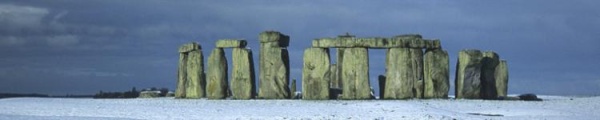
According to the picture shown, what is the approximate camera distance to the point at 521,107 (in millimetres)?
24016

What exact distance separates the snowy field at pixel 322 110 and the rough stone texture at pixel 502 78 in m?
3.72

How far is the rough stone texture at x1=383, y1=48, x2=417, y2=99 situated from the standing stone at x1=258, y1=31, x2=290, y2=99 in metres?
2.70

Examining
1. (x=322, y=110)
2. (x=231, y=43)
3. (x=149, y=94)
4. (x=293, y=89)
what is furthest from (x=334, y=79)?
(x=322, y=110)

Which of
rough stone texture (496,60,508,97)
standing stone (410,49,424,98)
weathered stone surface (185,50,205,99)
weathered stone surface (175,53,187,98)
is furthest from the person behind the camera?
weathered stone surface (175,53,187,98)

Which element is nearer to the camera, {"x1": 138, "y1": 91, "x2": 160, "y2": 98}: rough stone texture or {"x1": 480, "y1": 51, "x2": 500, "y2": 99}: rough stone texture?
{"x1": 480, "y1": 51, "x2": 500, "y2": 99}: rough stone texture

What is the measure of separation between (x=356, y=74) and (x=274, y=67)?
230 cm

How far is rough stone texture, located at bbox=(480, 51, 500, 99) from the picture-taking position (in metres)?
28.5

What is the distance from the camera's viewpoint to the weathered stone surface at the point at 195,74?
29.5 meters

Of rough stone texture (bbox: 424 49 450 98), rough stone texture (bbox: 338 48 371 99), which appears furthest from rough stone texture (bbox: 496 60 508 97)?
rough stone texture (bbox: 338 48 371 99)

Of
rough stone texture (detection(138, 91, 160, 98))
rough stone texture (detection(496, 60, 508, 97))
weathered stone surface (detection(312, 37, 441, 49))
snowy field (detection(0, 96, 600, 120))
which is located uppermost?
weathered stone surface (detection(312, 37, 441, 49))

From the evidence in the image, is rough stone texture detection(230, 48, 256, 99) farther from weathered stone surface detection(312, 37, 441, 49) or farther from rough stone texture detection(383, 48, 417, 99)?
rough stone texture detection(383, 48, 417, 99)

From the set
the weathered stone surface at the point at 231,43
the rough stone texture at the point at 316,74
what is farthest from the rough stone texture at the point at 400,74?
the weathered stone surface at the point at 231,43

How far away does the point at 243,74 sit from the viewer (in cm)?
2798

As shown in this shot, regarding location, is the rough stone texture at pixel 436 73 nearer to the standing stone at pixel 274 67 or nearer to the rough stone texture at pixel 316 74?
the rough stone texture at pixel 316 74
